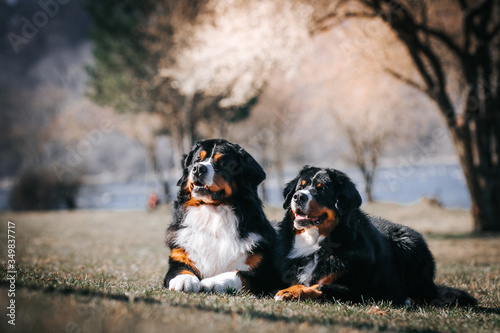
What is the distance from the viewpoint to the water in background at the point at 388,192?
1305 inches

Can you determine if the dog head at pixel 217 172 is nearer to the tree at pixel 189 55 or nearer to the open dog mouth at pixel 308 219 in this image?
the open dog mouth at pixel 308 219

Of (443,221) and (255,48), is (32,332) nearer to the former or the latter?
(255,48)

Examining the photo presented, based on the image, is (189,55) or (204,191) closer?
(204,191)

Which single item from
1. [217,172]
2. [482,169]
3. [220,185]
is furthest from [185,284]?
[482,169]

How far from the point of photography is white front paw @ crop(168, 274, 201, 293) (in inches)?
165

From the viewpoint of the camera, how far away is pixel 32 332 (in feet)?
7.16

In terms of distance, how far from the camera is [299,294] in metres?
4.14

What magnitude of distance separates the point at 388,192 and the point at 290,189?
42212mm

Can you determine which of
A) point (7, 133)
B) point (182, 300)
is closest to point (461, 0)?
point (182, 300)

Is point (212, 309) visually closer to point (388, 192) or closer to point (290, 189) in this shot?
point (290, 189)

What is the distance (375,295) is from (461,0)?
12.6m

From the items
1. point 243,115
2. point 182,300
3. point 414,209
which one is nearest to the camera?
point 182,300

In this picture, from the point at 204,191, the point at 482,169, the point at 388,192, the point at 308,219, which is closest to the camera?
the point at 308,219

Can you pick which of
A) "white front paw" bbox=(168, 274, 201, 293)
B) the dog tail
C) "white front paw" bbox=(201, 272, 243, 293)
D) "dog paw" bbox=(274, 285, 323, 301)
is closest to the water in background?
the dog tail
